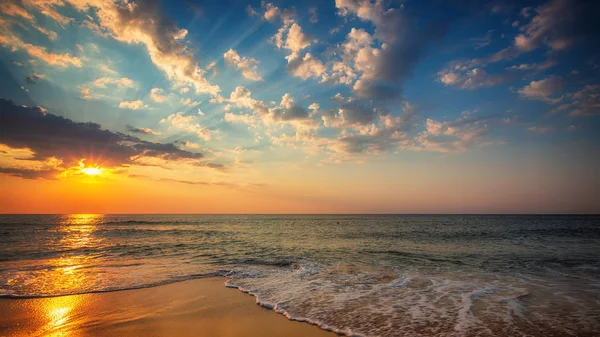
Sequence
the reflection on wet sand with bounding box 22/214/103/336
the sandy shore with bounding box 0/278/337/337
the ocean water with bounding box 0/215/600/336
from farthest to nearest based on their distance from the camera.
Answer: the ocean water with bounding box 0/215/600/336 → the reflection on wet sand with bounding box 22/214/103/336 → the sandy shore with bounding box 0/278/337/337

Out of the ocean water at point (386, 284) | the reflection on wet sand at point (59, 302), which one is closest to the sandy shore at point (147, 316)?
the reflection on wet sand at point (59, 302)

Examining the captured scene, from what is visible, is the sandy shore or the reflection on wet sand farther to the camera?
the reflection on wet sand

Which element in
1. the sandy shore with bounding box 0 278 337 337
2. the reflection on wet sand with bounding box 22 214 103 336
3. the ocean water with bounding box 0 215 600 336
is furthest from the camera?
the ocean water with bounding box 0 215 600 336

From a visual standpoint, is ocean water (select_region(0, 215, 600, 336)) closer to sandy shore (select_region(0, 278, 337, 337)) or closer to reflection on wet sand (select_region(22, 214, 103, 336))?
reflection on wet sand (select_region(22, 214, 103, 336))

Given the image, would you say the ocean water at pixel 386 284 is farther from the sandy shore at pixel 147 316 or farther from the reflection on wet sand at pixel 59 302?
the sandy shore at pixel 147 316

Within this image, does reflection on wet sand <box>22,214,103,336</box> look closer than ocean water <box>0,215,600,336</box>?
Yes

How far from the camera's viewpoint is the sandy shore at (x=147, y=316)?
657cm

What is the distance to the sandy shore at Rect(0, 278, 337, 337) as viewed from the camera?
6.57 m

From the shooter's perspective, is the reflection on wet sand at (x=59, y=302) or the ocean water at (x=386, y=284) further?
the ocean water at (x=386, y=284)

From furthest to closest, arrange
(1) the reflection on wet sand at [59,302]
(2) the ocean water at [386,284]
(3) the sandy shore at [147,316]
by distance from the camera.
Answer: (2) the ocean water at [386,284], (1) the reflection on wet sand at [59,302], (3) the sandy shore at [147,316]

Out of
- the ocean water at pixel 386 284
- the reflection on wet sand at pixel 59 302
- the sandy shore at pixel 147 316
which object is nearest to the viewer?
the sandy shore at pixel 147 316

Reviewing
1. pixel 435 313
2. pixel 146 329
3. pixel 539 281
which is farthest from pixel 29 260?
pixel 539 281

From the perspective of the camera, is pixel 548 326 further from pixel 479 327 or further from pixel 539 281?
pixel 539 281

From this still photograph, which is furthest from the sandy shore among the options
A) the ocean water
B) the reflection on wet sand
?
the ocean water
